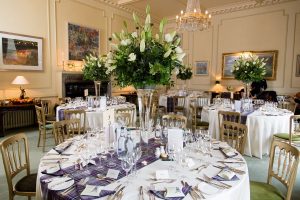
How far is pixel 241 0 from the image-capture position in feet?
28.4

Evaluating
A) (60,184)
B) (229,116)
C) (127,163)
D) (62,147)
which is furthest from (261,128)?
(60,184)

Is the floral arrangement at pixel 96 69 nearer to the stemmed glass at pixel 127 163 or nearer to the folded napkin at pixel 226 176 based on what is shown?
the stemmed glass at pixel 127 163

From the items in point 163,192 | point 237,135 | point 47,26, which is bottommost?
point 163,192

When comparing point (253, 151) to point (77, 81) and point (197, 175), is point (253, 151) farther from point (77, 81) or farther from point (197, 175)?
point (77, 81)

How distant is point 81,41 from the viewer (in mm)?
7914

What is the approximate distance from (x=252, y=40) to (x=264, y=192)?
328 inches

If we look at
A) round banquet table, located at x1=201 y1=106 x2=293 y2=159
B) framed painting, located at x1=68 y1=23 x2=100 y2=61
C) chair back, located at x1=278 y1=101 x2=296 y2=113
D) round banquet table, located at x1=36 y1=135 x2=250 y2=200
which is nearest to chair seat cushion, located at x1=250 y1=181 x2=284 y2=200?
round banquet table, located at x1=36 y1=135 x2=250 y2=200

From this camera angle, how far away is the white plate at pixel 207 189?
1354 millimetres

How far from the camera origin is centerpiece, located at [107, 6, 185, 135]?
76.3 inches

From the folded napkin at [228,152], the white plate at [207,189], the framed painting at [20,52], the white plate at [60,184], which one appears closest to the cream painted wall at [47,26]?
the framed painting at [20,52]

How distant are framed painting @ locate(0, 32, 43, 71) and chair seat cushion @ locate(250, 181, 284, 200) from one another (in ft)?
21.8

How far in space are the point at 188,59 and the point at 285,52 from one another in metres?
4.07

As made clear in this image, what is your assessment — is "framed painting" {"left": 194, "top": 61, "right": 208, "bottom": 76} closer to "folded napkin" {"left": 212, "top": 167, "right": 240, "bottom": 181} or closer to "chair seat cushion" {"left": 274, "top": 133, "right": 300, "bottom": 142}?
"chair seat cushion" {"left": 274, "top": 133, "right": 300, "bottom": 142}

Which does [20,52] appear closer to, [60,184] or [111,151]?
[111,151]
